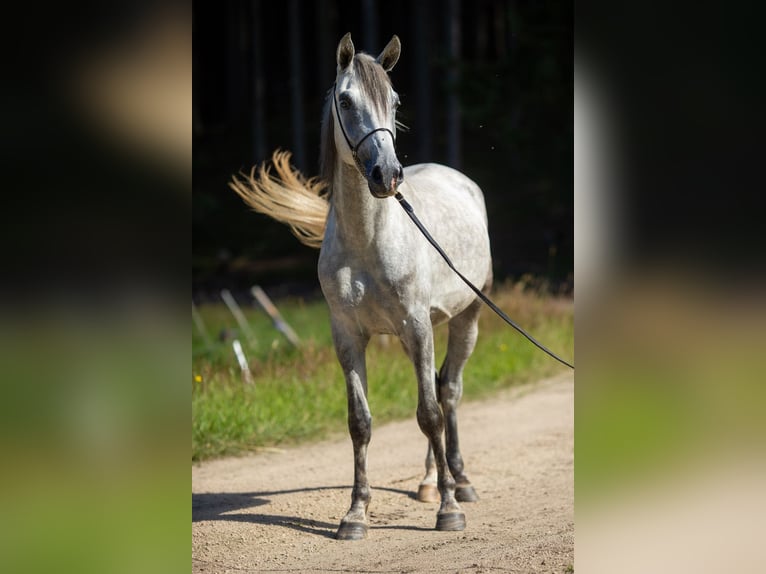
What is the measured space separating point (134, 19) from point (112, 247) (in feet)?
1.79

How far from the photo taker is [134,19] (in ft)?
7.22

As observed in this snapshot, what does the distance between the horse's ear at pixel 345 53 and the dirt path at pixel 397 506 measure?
2.50 meters

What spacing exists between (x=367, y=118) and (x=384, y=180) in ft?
1.21

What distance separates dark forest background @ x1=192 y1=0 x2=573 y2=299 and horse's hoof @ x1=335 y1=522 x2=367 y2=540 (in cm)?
220

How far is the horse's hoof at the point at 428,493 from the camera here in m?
5.92

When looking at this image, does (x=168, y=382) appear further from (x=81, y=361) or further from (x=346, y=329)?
(x=346, y=329)

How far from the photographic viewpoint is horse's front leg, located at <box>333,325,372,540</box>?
5.06 m

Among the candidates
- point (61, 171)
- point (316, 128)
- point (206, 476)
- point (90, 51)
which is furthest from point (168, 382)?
point (316, 128)

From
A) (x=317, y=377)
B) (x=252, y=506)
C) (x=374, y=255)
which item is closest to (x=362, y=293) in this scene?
(x=374, y=255)

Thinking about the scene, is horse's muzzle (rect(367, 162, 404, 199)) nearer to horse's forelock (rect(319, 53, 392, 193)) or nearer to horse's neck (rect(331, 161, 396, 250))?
horse's forelock (rect(319, 53, 392, 193))

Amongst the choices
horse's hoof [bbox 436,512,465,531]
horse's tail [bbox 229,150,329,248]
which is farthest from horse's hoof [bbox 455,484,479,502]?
horse's tail [bbox 229,150,329,248]

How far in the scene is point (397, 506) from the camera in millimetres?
5793

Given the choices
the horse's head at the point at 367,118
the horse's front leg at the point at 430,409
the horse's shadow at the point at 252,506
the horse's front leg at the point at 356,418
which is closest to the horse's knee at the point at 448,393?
the horse's shadow at the point at 252,506

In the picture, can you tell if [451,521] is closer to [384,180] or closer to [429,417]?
[429,417]
